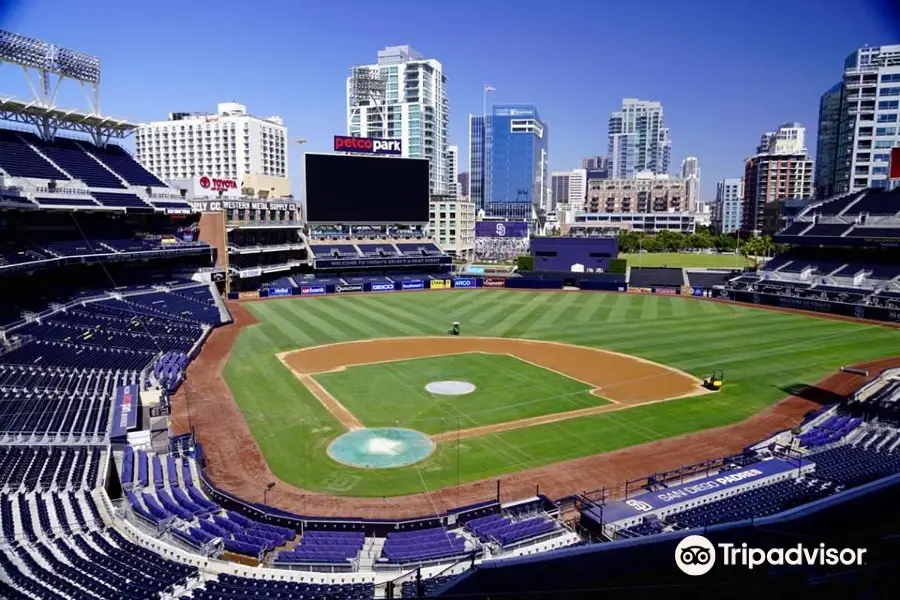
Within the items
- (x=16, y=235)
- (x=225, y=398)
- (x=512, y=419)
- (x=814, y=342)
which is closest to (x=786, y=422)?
(x=512, y=419)

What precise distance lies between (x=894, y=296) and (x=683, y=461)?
41.9 meters

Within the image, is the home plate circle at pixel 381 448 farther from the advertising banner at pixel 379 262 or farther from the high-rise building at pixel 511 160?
the high-rise building at pixel 511 160

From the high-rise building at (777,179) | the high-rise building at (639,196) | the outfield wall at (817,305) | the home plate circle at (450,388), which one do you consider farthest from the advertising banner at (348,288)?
the high-rise building at (639,196)

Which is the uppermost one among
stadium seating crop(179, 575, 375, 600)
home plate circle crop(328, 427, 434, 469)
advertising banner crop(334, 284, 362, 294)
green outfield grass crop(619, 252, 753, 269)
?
green outfield grass crop(619, 252, 753, 269)

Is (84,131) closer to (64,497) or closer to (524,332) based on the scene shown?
(524,332)

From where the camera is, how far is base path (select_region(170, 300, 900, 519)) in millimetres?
18875

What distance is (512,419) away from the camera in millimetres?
26141

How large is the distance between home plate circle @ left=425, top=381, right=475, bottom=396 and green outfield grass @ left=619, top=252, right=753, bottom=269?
6792cm

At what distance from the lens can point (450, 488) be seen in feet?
65.0

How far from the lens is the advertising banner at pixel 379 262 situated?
7094 cm

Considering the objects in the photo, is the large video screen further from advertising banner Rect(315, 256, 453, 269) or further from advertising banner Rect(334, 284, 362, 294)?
advertising banner Rect(334, 284, 362, 294)

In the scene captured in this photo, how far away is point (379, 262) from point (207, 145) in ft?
289

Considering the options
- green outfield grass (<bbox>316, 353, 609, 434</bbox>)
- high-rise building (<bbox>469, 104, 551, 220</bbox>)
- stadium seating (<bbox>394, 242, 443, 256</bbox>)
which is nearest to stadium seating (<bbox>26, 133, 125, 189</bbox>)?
green outfield grass (<bbox>316, 353, 609, 434</bbox>)

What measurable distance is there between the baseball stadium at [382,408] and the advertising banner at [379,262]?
12.6 feet
